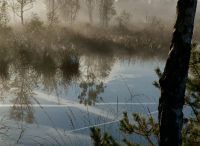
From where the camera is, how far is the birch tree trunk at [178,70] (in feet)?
13.0

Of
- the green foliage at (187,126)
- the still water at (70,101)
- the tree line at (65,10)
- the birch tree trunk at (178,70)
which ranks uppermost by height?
the tree line at (65,10)

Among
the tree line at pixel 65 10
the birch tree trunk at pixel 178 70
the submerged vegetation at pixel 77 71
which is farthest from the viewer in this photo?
the tree line at pixel 65 10

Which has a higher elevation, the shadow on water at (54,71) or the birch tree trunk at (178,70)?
the birch tree trunk at (178,70)

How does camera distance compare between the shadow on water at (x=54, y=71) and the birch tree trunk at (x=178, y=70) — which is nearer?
the birch tree trunk at (x=178, y=70)

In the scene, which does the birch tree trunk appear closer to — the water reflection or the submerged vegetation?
the submerged vegetation

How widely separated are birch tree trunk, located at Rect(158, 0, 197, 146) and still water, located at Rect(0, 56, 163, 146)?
2503 mm

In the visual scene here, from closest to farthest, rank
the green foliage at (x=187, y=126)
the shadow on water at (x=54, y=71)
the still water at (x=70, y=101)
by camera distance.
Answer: the green foliage at (x=187, y=126) < the still water at (x=70, y=101) < the shadow on water at (x=54, y=71)

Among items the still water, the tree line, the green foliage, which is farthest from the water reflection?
the tree line

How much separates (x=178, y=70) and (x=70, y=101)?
33.5 feet

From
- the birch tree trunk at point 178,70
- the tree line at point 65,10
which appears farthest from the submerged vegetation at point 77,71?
the tree line at point 65,10

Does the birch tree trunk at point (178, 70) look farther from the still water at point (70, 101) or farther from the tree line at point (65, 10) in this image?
the tree line at point (65, 10)

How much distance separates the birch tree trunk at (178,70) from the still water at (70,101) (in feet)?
8.21

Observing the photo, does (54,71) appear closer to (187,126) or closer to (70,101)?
(70,101)

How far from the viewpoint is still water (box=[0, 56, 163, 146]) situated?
9.44 metres
